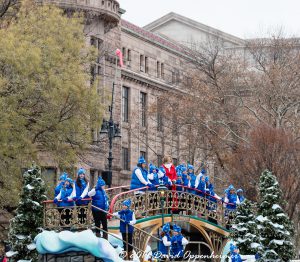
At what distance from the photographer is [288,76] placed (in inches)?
2016

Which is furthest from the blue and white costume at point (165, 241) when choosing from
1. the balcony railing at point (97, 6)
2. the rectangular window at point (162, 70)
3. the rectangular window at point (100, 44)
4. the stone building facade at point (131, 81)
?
the rectangular window at point (162, 70)

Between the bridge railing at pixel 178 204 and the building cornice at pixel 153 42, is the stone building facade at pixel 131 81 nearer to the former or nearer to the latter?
the building cornice at pixel 153 42

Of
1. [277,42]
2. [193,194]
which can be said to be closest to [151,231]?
[193,194]

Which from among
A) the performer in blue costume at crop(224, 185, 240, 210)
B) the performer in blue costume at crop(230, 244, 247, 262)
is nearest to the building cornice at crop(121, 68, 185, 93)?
the performer in blue costume at crop(224, 185, 240, 210)

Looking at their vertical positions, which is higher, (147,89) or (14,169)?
(147,89)

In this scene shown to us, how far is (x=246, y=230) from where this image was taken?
31828mm

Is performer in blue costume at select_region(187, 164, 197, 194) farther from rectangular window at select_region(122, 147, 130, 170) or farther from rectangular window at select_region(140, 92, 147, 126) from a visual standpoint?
rectangular window at select_region(140, 92, 147, 126)

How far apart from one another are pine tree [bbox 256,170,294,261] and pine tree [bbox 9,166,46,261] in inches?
270

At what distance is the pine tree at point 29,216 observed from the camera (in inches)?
1153

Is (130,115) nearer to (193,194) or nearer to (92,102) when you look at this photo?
(92,102)

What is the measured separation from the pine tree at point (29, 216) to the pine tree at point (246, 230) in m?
6.37

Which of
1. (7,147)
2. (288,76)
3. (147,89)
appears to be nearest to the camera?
(7,147)

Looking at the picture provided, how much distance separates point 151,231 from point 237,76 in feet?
76.0

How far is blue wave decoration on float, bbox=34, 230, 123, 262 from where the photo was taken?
87.1ft
